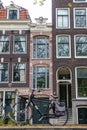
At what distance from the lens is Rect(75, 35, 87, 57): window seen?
27859 millimetres

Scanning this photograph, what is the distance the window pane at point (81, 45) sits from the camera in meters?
27.9

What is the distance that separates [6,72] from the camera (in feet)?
91.2

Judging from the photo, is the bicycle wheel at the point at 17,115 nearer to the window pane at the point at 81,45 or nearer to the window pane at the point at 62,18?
the window pane at the point at 81,45

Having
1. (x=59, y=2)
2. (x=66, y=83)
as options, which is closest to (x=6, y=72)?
(x=66, y=83)

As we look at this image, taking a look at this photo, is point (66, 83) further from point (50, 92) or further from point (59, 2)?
point (59, 2)

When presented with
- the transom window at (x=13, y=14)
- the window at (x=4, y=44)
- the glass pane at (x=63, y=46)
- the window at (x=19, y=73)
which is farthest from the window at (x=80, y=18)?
the window at (x=4, y=44)

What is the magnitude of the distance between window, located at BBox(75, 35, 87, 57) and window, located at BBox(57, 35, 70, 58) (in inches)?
31.7

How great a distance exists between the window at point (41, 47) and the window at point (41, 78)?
1324 millimetres

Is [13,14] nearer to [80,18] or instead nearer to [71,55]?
[80,18]

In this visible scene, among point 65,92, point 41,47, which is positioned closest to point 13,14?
point 41,47

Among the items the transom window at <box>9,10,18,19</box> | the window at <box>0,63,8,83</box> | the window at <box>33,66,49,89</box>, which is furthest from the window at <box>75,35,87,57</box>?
the window at <box>0,63,8,83</box>

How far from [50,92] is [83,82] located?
3012 mm

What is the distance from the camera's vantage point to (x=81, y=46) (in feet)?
91.9

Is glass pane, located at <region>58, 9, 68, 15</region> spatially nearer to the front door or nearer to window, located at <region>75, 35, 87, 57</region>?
window, located at <region>75, 35, 87, 57</region>
